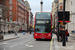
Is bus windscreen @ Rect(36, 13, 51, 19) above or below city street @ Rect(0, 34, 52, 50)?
above

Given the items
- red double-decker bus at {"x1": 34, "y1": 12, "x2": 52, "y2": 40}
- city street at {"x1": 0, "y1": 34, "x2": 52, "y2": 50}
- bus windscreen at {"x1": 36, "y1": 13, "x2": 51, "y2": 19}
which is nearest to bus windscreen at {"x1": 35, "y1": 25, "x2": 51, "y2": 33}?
red double-decker bus at {"x1": 34, "y1": 12, "x2": 52, "y2": 40}

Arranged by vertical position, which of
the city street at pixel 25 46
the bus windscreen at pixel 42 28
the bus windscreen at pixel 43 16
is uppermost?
the bus windscreen at pixel 43 16

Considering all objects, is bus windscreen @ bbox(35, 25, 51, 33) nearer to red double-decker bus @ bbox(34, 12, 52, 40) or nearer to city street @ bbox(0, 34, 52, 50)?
red double-decker bus @ bbox(34, 12, 52, 40)

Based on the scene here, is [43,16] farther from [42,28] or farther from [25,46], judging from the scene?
[25,46]

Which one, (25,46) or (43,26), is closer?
(25,46)

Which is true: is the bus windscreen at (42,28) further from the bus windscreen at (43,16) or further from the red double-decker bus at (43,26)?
the bus windscreen at (43,16)

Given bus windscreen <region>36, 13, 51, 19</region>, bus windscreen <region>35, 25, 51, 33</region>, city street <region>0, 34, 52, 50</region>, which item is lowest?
city street <region>0, 34, 52, 50</region>

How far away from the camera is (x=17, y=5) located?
9831cm

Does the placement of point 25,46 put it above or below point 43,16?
below

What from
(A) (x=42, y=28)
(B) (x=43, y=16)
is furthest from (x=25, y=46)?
(B) (x=43, y=16)

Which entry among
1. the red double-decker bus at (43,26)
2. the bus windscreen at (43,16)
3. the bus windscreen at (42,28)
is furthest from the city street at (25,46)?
the bus windscreen at (43,16)

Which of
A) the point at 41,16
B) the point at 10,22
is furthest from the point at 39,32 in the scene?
the point at 10,22

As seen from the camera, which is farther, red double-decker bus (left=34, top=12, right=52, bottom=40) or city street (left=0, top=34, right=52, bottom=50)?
red double-decker bus (left=34, top=12, right=52, bottom=40)

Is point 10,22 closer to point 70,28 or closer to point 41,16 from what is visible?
point 70,28
